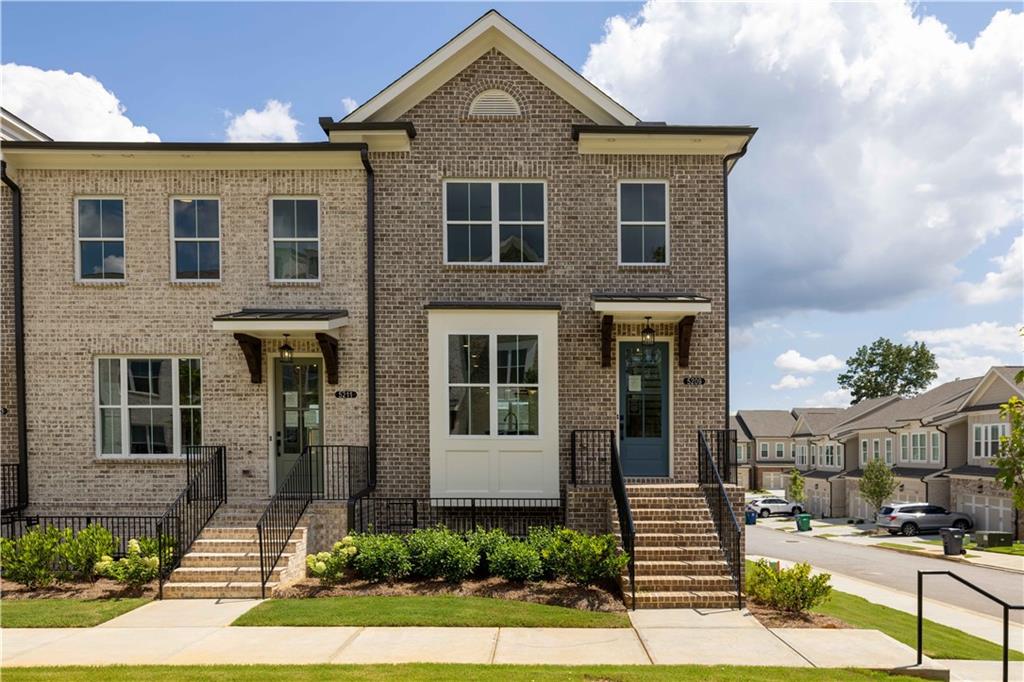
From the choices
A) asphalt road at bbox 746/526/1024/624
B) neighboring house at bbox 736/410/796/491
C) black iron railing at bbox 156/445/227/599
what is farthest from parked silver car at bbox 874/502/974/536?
neighboring house at bbox 736/410/796/491

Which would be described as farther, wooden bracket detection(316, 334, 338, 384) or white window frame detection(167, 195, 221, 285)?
white window frame detection(167, 195, 221, 285)

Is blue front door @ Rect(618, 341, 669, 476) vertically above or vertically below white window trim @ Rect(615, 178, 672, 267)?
below

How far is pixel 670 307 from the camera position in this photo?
12031 mm

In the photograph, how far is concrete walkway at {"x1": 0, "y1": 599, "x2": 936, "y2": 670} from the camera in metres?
7.38

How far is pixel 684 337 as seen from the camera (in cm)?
1259

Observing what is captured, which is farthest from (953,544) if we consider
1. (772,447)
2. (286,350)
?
(772,447)

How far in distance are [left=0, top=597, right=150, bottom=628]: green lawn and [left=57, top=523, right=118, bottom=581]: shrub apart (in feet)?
2.93

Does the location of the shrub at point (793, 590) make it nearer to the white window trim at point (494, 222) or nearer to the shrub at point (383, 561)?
the shrub at point (383, 561)

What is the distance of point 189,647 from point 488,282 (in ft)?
25.0

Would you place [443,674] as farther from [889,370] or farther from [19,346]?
[889,370]

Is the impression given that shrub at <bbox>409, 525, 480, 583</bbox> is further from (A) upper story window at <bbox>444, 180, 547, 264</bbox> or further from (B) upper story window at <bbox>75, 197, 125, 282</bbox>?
(B) upper story window at <bbox>75, 197, 125, 282</bbox>

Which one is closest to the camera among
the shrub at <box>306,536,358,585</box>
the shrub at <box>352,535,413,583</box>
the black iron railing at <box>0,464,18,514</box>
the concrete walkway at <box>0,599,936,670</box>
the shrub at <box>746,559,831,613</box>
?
the concrete walkway at <box>0,599,936,670</box>

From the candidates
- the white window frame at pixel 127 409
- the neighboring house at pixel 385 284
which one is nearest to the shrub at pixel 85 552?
the neighboring house at pixel 385 284

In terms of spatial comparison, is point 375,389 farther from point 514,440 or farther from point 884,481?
point 884,481
